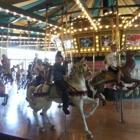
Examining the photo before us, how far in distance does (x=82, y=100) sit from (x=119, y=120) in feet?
4.39

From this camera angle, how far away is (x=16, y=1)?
4.53 m

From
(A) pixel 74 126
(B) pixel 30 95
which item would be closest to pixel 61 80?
(B) pixel 30 95

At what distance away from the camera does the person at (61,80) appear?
9.86ft

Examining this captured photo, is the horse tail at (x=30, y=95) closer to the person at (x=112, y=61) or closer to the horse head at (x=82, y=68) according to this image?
the horse head at (x=82, y=68)

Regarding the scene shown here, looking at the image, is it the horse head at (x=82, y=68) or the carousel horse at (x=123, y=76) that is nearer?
the horse head at (x=82, y=68)

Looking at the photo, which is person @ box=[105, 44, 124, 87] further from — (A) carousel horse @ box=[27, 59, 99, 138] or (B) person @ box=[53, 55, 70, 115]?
(B) person @ box=[53, 55, 70, 115]

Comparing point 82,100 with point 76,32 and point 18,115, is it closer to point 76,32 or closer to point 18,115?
point 18,115

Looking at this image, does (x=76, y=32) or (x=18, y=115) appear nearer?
(x=18, y=115)

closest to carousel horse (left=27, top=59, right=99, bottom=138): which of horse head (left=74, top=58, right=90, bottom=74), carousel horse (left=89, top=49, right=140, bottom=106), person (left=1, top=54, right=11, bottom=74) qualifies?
horse head (left=74, top=58, right=90, bottom=74)

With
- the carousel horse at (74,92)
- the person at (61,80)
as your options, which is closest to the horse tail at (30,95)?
the carousel horse at (74,92)

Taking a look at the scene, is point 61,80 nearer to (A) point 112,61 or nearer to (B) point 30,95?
(B) point 30,95

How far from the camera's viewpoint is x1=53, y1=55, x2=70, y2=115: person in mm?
3006

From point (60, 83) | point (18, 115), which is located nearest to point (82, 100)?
point (60, 83)

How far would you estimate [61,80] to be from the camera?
307 centimetres
